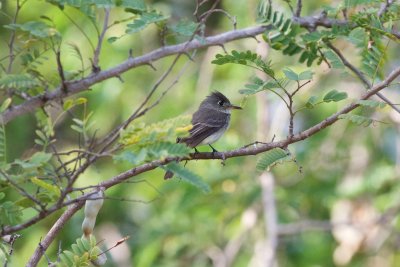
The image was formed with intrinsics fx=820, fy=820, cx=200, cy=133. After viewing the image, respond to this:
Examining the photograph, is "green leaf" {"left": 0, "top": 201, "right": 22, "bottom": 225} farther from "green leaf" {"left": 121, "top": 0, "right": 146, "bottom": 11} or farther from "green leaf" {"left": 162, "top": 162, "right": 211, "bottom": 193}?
"green leaf" {"left": 121, "top": 0, "right": 146, "bottom": 11}

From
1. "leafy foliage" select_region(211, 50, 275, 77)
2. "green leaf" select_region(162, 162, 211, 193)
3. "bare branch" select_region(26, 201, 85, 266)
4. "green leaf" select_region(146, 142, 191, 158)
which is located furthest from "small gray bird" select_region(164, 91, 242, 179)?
"green leaf" select_region(146, 142, 191, 158)

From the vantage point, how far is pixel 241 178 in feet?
23.6

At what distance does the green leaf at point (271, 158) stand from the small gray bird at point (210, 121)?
140cm

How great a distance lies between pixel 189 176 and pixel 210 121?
9.29 feet

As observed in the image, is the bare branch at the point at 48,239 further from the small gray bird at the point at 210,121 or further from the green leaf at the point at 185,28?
the small gray bird at the point at 210,121

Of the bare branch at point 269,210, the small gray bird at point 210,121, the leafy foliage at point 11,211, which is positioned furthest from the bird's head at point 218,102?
the leafy foliage at point 11,211

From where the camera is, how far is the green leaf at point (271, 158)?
3.64 m

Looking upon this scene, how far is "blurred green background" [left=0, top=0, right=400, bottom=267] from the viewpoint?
7199 millimetres

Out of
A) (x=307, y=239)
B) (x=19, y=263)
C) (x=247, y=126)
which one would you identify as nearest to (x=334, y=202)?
(x=307, y=239)

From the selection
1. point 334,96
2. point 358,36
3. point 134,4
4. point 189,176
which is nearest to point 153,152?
point 189,176

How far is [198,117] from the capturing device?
19.2 ft

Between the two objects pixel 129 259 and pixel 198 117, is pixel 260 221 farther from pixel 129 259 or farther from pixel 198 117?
pixel 198 117

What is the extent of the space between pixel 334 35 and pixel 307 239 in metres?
3.85

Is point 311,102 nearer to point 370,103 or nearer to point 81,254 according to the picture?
point 370,103
